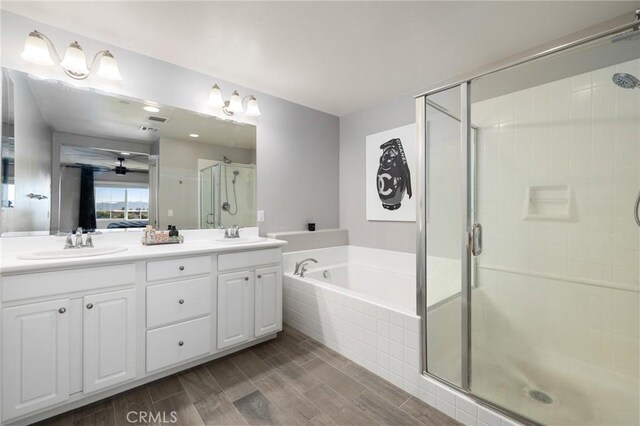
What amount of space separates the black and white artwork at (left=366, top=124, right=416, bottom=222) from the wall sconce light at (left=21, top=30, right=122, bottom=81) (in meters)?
2.39

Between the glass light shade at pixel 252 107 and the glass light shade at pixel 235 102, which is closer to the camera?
the glass light shade at pixel 235 102

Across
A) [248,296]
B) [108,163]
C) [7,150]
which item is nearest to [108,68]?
[108,163]

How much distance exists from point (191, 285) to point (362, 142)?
7.88 feet

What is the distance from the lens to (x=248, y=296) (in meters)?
2.12

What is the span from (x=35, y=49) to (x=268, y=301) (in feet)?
7.30

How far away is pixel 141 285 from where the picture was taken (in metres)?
1.66

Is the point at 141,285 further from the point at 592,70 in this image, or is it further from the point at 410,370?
the point at 592,70

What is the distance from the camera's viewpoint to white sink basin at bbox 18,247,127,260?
153 centimetres

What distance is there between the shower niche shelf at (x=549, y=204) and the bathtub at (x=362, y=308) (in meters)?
1.13

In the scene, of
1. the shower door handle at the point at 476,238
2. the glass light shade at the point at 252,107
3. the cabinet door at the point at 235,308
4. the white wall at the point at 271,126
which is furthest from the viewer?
the glass light shade at the point at 252,107

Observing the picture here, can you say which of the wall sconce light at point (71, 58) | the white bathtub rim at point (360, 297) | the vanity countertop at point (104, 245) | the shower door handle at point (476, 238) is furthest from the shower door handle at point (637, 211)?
the wall sconce light at point (71, 58)

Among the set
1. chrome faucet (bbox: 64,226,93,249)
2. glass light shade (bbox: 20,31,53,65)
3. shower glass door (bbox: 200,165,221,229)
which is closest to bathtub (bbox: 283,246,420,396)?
shower glass door (bbox: 200,165,221,229)

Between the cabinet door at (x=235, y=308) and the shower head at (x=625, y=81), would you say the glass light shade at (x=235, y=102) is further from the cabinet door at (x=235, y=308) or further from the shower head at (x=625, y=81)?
the shower head at (x=625, y=81)

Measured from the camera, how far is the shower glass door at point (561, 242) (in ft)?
5.31
